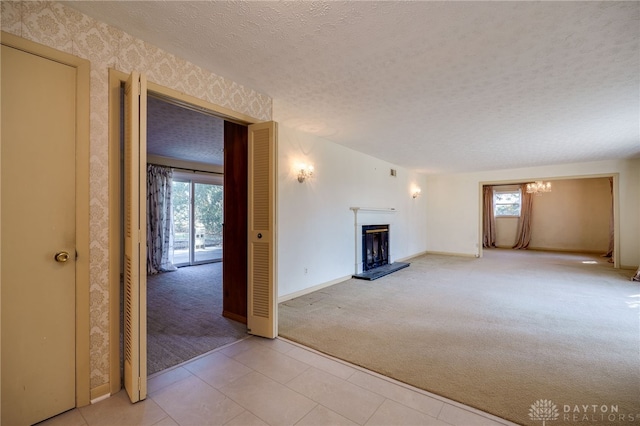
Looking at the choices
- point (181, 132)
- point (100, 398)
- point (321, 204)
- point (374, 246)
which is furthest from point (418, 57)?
point (374, 246)

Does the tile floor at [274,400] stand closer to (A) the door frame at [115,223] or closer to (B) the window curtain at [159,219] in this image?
(A) the door frame at [115,223]

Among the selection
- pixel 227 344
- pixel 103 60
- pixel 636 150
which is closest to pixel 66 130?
pixel 103 60

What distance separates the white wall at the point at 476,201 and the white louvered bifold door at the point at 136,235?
8.35 metres

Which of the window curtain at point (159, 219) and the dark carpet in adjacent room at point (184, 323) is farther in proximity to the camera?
the window curtain at point (159, 219)

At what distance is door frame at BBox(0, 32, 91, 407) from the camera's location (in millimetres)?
1823

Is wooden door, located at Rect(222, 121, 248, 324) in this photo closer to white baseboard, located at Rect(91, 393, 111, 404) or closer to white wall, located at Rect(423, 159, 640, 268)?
white baseboard, located at Rect(91, 393, 111, 404)

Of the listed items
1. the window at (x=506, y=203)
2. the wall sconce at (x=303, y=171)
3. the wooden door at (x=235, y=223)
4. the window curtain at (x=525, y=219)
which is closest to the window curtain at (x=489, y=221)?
the window at (x=506, y=203)

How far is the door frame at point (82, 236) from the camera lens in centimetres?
182

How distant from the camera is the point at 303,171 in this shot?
169 inches

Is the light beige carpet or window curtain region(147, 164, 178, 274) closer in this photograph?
the light beige carpet

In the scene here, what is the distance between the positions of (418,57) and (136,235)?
2.57 meters

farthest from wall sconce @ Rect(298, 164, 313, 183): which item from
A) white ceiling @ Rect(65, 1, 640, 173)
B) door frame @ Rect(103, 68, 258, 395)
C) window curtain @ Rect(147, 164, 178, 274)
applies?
window curtain @ Rect(147, 164, 178, 274)

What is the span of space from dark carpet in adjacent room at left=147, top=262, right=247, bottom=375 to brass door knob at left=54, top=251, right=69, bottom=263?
3.73 ft

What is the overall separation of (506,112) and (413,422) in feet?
11.8
